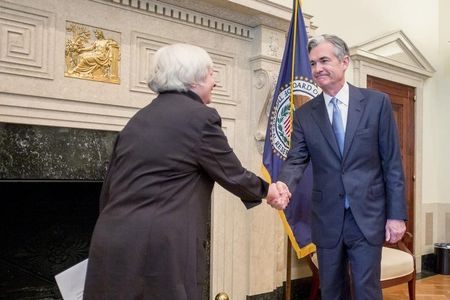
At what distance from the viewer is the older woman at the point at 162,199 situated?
4.67 ft

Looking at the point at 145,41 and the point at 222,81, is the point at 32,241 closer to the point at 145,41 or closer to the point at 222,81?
the point at 145,41

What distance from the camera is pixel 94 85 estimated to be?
2.56 m

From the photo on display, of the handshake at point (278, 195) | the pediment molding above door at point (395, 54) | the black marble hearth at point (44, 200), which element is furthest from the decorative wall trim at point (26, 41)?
the pediment molding above door at point (395, 54)

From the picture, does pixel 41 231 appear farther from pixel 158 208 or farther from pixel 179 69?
pixel 179 69

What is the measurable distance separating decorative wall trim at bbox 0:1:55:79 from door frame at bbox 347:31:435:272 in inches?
106

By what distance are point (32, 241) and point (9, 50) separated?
1115mm

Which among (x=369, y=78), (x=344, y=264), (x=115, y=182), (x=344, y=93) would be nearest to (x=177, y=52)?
(x=115, y=182)

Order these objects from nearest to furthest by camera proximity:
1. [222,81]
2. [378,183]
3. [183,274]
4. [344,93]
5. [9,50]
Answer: [183,274] → [378,183] → [344,93] → [9,50] → [222,81]

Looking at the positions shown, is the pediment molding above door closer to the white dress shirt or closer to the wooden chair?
the wooden chair

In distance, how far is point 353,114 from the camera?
77.4 inches

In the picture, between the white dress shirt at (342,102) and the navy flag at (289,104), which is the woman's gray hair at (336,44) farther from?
the navy flag at (289,104)

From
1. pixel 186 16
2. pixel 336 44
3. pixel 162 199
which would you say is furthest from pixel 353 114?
pixel 186 16

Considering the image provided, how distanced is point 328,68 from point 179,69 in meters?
0.83

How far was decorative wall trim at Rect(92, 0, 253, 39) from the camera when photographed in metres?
2.70
